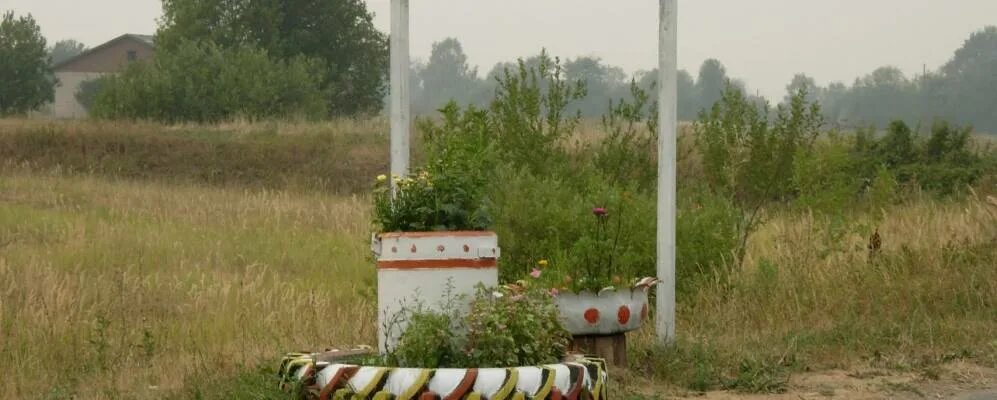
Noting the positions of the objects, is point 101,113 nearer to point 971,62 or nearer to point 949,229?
point 949,229

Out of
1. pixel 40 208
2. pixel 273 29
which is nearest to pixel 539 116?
pixel 40 208

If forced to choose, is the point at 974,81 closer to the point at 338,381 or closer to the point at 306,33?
the point at 306,33

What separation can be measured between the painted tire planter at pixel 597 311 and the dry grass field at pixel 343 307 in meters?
0.38

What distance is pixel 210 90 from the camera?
65.5 meters

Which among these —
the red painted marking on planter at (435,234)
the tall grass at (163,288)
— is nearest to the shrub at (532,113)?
the tall grass at (163,288)

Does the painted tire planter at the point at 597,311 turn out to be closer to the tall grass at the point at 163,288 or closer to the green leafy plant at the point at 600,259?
the green leafy plant at the point at 600,259

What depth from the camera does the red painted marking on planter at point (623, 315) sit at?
11.1m

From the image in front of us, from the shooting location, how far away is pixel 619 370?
441 inches

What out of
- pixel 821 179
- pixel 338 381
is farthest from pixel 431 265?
pixel 821 179

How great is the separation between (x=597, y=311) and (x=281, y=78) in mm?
57611

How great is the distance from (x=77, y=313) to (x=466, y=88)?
8064 centimetres

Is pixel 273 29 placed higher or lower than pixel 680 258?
higher

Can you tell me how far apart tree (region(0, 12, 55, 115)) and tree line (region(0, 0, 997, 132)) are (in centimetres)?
6

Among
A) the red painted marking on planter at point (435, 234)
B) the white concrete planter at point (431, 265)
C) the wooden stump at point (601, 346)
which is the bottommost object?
the wooden stump at point (601, 346)
